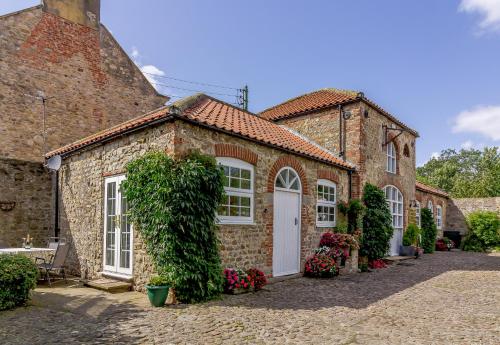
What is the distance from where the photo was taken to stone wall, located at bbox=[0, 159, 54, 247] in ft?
38.1

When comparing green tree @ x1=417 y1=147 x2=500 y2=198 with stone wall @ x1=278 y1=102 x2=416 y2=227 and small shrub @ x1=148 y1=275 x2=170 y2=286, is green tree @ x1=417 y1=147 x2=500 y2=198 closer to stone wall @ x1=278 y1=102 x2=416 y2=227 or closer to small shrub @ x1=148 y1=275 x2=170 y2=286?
stone wall @ x1=278 y1=102 x2=416 y2=227

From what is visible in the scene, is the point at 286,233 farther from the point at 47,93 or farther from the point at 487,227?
the point at 487,227

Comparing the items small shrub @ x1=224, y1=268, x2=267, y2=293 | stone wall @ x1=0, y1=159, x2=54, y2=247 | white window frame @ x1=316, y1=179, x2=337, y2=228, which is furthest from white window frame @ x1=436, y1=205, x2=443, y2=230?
stone wall @ x1=0, y1=159, x2=54, y2=247

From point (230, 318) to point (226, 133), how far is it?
13.1 ft

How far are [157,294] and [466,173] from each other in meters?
55.5

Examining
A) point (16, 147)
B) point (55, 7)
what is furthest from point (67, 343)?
point (55, 7)

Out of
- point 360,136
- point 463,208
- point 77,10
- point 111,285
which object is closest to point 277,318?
point 111,285

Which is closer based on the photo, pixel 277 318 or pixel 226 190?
pixel 277 318

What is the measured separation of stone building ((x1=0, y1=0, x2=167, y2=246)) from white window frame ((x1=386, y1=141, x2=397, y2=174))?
11132mm

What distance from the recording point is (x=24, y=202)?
11.9 m

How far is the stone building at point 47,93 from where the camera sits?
11969 millimetres

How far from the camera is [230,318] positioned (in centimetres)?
619

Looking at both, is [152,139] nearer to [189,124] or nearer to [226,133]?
[189,124]

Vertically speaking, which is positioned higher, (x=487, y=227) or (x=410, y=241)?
(x=487, y=227)
